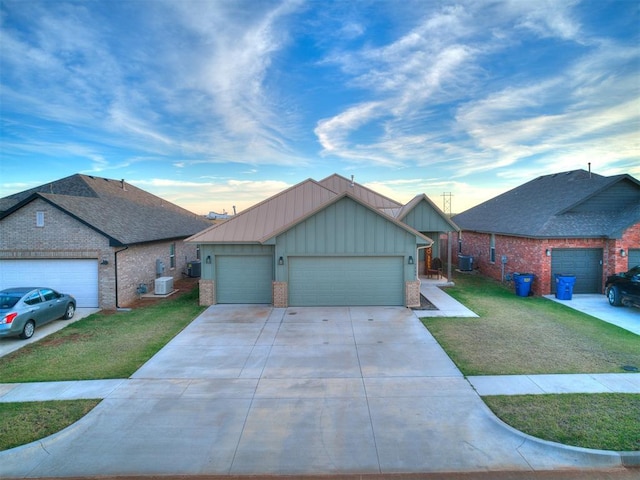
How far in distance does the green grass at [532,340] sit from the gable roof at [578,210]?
12.6 ft

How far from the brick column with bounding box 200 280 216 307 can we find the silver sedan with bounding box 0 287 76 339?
474 cm

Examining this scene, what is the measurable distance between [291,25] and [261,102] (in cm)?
492

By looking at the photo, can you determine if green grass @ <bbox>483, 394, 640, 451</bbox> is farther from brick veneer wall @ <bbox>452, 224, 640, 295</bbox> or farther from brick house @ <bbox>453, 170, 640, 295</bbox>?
brick house @ <bbox>453, 170, 640, 295</bbox>

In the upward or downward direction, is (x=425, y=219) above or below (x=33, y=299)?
above

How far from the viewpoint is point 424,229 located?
→ 19.0 meters

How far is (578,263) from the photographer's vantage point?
16.2 meters

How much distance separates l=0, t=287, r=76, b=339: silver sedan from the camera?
32.7 feet

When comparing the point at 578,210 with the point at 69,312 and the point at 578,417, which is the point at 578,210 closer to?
the point at 578,417

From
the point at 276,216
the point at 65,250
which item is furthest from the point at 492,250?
the point at 65,250

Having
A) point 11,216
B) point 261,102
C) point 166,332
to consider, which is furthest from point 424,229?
point 11,216

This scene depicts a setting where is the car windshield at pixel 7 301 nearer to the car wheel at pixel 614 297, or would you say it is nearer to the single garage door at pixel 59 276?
the single garage door at pixel 59 276

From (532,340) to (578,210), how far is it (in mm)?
10331

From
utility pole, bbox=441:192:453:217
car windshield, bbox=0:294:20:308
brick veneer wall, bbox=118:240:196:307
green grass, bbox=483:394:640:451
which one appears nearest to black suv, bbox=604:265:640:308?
green grass, bbox=483:394:640:451

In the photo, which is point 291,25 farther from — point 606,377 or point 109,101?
point 606,377
